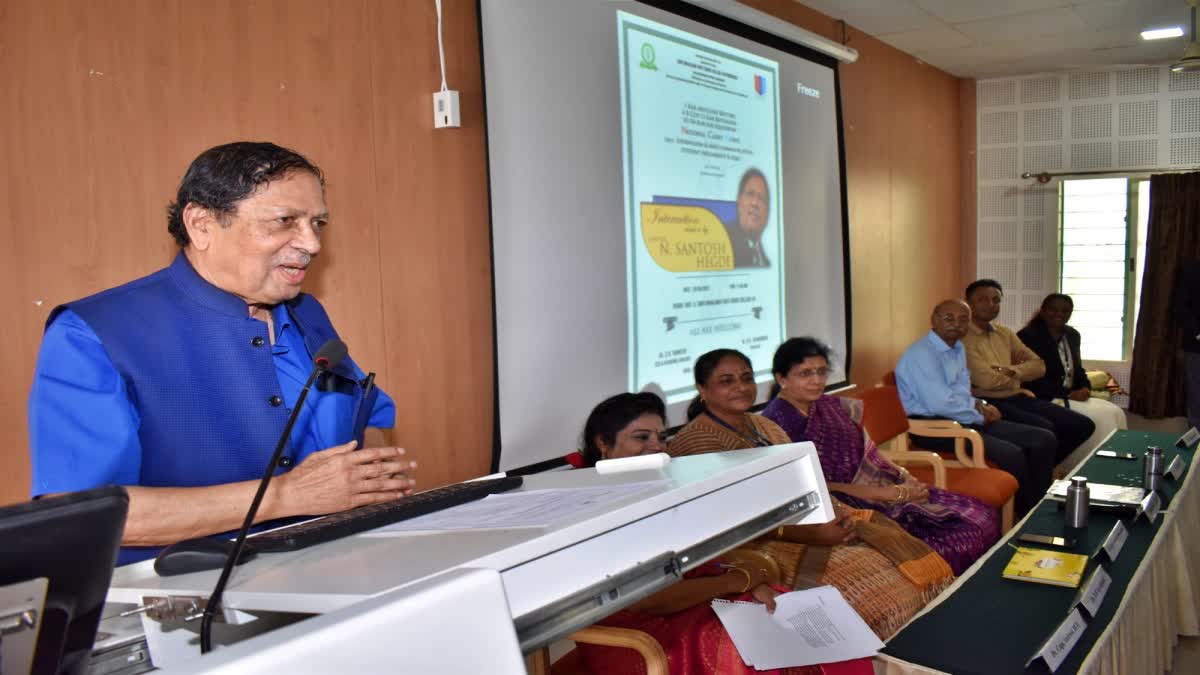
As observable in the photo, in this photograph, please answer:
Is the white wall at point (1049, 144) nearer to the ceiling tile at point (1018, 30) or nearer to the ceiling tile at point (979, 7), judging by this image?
the ceiling tile at point (1018, 30)

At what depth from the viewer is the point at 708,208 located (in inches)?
159

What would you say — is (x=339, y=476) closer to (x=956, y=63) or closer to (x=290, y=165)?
(x=290, y=165)

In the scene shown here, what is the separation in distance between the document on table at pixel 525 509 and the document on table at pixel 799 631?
733 mm

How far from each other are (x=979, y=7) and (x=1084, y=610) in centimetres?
425

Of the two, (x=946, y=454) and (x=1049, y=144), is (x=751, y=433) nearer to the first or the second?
(x=946, y=454)

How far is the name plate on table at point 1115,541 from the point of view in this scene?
247 centimetres

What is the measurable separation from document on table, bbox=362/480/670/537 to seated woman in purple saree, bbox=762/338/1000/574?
262cm

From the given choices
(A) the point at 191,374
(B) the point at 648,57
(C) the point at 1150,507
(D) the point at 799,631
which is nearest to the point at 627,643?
(D) the point at 799,631

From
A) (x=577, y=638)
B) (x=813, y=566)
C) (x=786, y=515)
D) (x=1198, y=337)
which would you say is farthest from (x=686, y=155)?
(x=1198, y=337)

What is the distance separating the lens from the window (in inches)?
284

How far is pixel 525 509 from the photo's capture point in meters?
0.92

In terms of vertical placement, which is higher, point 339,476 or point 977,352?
point 339,476

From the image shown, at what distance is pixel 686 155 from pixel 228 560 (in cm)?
333

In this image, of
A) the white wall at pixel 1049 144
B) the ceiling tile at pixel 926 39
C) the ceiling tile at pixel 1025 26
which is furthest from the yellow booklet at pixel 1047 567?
the white wall at pixel 1049 144
